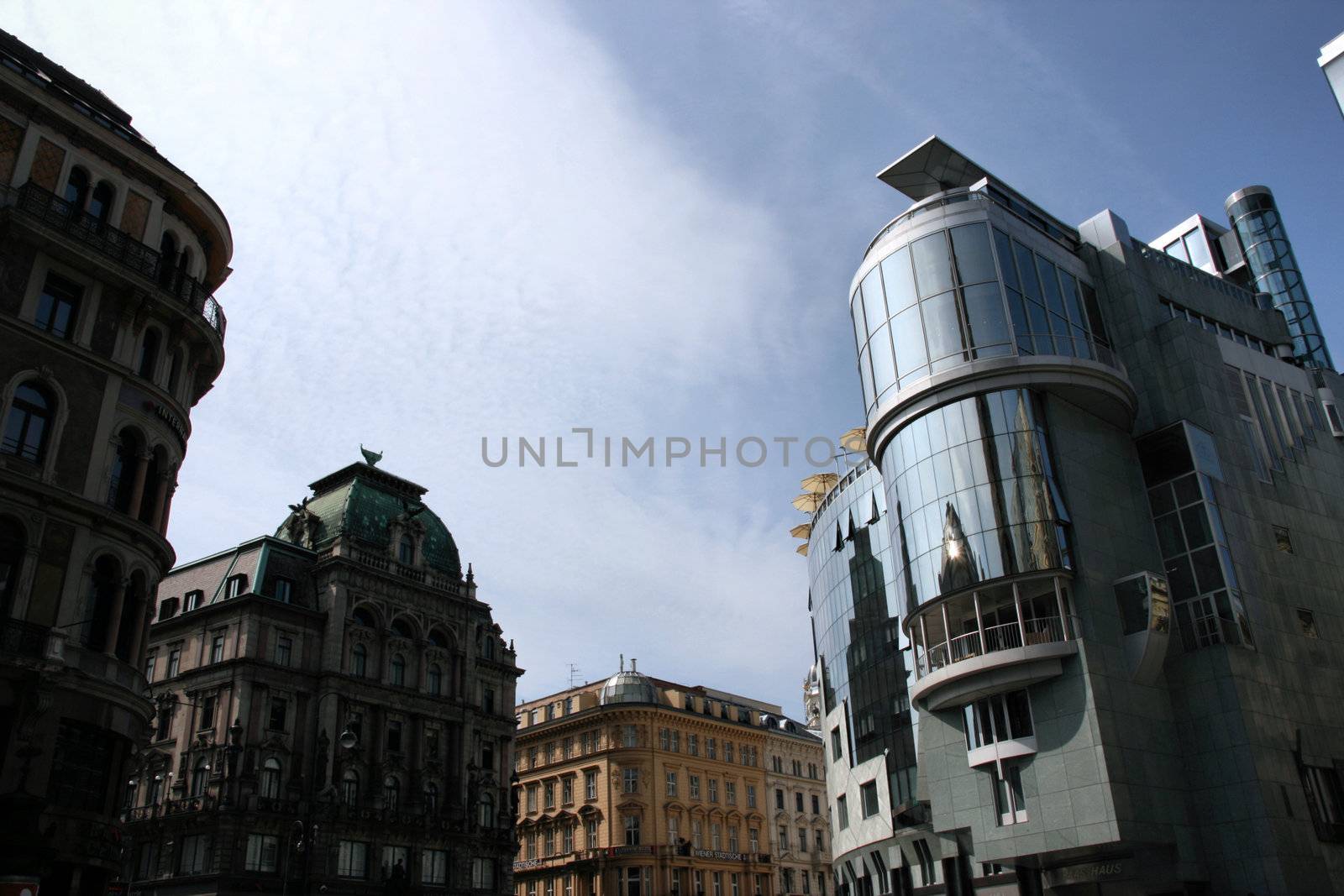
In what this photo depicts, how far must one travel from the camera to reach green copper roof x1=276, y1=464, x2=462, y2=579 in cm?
6938

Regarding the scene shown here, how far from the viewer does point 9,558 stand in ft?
86.6

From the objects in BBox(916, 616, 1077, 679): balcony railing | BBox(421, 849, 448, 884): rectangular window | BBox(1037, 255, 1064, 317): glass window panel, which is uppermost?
BBox(1037, 255, 1064, 317): glass window panel

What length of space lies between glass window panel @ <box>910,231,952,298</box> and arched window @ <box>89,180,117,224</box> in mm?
31856

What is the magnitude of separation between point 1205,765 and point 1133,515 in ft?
34.4

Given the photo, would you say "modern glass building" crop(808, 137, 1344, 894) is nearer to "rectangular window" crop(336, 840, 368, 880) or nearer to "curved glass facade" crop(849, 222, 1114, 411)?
"curved glass facade" crop(849, 222, 1114, 411)

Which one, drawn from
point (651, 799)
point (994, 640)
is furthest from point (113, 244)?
point (651, 799)

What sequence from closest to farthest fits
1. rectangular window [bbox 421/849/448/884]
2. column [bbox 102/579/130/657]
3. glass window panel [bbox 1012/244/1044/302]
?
column [bbox 102/579/130/657] → glass window panel [bbox 1012/244/1044/302] → rectangular window [bbox 421/849/448/884]

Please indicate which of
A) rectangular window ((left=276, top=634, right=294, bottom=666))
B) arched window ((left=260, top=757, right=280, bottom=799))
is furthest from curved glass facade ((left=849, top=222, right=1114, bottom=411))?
arched window ((left=260, top=757, right=280, bottom=799))

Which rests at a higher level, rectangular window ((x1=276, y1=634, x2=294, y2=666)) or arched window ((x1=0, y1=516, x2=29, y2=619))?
rectangular window ((x1=276, y1=634, x2=294, y2=666))

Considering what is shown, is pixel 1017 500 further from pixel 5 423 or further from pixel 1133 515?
pixel 5 423

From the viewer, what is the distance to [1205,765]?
3944cm

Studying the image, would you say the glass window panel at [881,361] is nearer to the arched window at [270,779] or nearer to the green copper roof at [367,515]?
the green copper roof at [367,515]

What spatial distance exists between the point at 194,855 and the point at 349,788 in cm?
909

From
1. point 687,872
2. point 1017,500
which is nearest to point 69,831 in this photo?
point 1017,500
